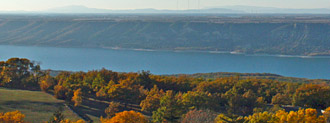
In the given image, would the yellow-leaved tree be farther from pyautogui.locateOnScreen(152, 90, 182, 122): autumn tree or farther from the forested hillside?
the forested hillside

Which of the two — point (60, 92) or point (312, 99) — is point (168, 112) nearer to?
point (312, 99)

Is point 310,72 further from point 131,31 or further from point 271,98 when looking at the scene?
point 131,31

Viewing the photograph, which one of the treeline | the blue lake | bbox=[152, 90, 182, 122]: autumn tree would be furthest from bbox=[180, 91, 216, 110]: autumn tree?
the blue lake

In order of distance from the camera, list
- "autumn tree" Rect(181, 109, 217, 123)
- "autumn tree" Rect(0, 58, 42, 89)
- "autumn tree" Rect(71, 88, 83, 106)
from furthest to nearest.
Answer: "autumn tree" Rect(0, 58, 42, 89)
"autumn tree" Rect(71, 88, 83, 106)
"autumn tree" Rect(181, 109, 217, 123)

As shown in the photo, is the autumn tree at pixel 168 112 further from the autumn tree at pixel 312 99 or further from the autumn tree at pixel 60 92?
the autumn tree at pixel 60 92

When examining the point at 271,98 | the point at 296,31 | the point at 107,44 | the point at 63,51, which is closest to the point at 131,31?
the point at 107,44

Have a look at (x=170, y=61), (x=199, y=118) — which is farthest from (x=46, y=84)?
(x=170, y=61)
